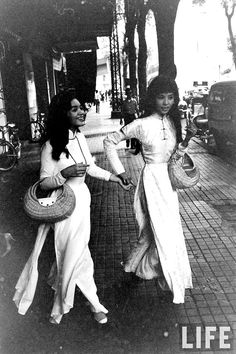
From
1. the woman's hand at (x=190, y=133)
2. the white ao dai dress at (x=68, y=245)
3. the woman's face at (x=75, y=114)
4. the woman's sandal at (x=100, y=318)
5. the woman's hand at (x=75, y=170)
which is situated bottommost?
the woman's sandal at (x=100, y=318)

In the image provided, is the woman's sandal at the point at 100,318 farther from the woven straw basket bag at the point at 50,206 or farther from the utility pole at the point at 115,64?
the utility pole at the point at 115,64

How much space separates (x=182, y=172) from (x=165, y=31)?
5.32 meters

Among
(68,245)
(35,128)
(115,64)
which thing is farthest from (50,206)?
(115,64)

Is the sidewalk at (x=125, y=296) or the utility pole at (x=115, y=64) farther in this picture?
the utility pole at (x=115, y=64)

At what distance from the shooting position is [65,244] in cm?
334

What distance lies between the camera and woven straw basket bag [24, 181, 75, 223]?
3.11 metres

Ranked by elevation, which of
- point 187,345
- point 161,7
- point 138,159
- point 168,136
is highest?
point 161,7

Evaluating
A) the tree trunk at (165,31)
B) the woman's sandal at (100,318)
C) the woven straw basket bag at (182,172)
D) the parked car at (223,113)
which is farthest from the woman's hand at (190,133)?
Result: the parked car at (223,113)

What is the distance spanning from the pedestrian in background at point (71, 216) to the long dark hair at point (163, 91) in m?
0.69

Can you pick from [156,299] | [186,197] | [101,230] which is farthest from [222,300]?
[186,197]

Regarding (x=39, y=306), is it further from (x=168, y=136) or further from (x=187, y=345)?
(x=168, y=136)

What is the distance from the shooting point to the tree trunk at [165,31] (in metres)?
8.00

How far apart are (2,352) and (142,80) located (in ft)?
55.1

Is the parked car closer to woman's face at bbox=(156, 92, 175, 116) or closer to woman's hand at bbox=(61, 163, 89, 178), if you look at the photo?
woman's face at bbox=(156, 92, 175, 116)
